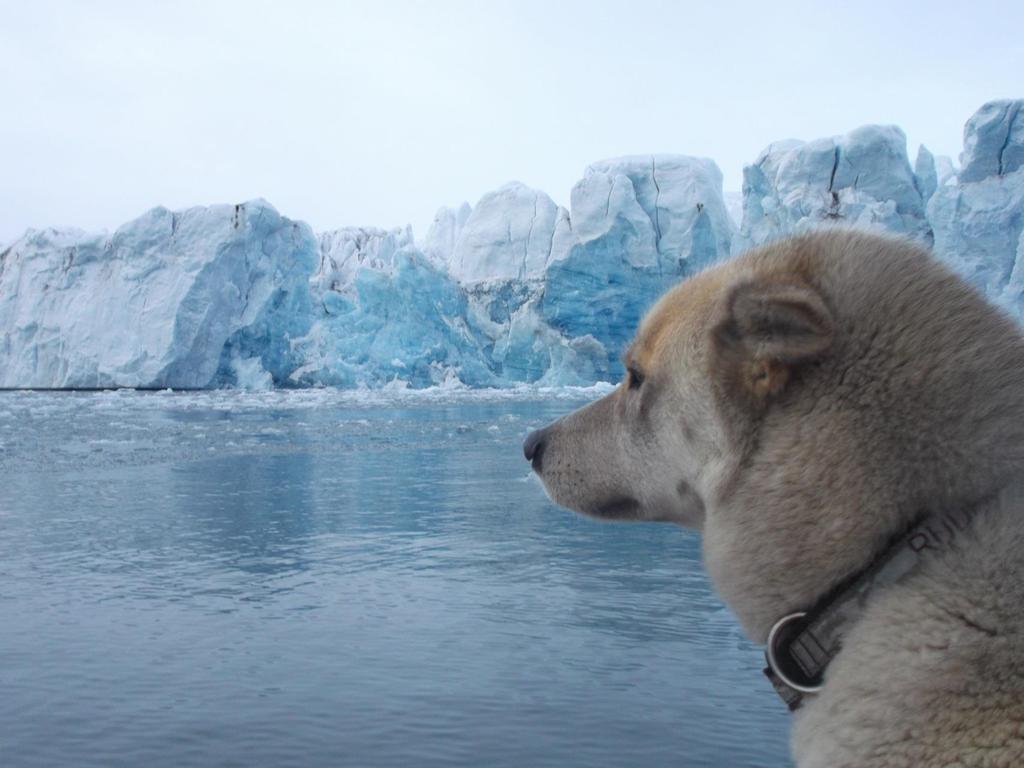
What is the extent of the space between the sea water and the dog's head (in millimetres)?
2229

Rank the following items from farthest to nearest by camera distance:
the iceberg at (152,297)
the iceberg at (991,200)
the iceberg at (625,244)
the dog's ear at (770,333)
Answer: the iceberg at (625,244) < the iceberg at (152,297) < the iceberg at (991,200) < the dog's ear at (770,333)

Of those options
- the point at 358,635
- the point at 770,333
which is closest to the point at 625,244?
Answer: the point at 358,635

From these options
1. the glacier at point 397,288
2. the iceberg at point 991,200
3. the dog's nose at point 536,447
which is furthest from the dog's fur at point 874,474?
the glacier at point 397,288

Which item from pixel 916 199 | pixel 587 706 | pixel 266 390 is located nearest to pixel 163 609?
pixel 587 706

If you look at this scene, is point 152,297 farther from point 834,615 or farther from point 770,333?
point 834,615

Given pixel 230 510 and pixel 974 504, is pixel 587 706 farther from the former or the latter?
pixel 230 510

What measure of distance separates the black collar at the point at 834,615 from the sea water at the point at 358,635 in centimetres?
219

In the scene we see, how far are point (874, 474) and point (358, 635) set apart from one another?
148 inches

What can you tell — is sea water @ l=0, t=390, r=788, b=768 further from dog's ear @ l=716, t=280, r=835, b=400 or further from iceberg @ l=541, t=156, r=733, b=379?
iceberg @ l=541, t=156, r=733, b=379

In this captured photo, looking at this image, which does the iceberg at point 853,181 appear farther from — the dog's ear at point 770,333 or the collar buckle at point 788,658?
the collar buckle at point 788,658

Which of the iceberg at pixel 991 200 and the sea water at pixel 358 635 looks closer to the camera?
the sea water at pixel 358 635

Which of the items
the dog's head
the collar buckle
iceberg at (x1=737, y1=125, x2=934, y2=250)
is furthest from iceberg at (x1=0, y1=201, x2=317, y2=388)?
the collar buckle

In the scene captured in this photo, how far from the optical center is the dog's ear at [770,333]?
1.12m

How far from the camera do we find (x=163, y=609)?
496 centimetres
